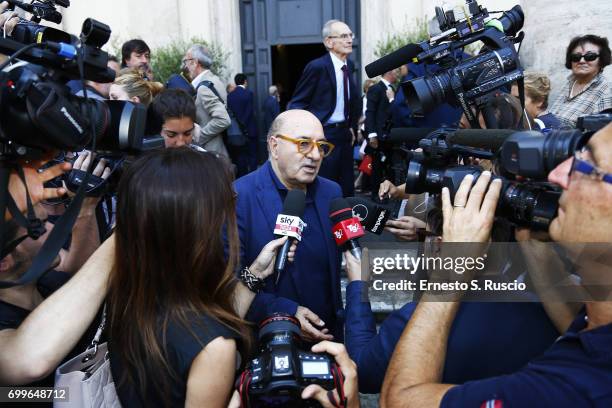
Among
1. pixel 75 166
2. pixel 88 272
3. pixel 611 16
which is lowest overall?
pixel 88 272

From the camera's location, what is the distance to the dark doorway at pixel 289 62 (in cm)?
1173

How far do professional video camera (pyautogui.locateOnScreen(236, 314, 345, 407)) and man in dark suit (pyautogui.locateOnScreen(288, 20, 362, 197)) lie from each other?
3904 millimetres

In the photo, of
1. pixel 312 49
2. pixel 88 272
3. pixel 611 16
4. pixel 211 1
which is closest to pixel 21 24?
pixel 88 272

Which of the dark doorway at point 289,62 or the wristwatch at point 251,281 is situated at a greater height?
the dark doorway at point 289,62

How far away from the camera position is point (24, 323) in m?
A: 1.39

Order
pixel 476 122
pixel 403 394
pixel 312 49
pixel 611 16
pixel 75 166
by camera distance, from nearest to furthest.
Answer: pixel 403 394
pixel 75 166
pixel 476 122
pixel 611 16
pixel 312 49

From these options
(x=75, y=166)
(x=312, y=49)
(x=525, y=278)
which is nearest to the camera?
(x=525, y=278)

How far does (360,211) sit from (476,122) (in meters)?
0.56

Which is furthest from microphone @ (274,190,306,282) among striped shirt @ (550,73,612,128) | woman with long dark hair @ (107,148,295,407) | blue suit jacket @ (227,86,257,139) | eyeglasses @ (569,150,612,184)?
blue suit jacket @ (227,86,257,139)

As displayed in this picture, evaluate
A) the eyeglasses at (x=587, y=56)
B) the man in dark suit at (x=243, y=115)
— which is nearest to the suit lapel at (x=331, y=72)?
the man in dark suit at (x=243, y=115)

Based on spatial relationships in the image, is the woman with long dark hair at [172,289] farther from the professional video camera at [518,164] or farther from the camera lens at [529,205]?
the camera lens at [529,205]

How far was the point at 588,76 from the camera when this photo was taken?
3.97 m

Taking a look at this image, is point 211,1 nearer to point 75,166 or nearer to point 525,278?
point 75,166

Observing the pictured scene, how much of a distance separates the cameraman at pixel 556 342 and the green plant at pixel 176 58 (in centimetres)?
688
